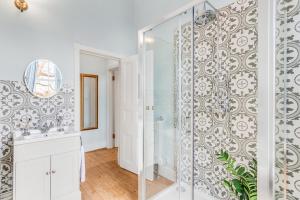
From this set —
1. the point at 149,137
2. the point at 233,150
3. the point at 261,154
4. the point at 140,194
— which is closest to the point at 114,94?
the point at 149,137

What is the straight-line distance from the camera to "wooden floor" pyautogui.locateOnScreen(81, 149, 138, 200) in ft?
7.09

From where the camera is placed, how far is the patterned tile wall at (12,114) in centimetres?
186

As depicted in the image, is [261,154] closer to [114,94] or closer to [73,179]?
[73,179]

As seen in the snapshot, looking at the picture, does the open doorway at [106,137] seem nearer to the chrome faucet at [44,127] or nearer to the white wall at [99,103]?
the white wall at [99,103]

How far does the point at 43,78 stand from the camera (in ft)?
7.02

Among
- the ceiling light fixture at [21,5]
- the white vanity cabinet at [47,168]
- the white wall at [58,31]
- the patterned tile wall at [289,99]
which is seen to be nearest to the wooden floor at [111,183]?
the white vanity cabinet at [47,168]

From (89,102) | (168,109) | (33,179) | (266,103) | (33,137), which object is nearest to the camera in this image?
(266,103)

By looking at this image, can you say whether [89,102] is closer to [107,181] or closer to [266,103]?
[107,181]

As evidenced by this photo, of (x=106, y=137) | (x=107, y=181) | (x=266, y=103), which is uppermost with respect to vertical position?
(x=266, y=103)

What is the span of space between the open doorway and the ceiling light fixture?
0.72 meters

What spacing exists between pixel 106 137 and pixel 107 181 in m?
1.74

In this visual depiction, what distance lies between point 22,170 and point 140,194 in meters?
1.27

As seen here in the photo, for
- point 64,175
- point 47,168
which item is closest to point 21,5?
point 47,168

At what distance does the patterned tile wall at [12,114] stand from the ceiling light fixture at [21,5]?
2.83 ft
